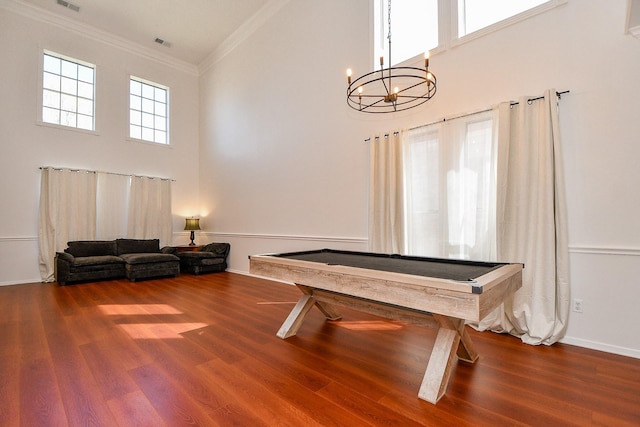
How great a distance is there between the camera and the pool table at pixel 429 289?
1.64m

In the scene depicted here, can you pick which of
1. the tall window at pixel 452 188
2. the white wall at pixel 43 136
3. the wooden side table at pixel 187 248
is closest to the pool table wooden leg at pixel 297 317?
the tall window at pixel 452 188

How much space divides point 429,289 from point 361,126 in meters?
3.11

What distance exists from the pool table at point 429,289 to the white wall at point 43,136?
218 inches

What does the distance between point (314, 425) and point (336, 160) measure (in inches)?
143

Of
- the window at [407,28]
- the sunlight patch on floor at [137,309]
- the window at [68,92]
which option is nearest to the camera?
the sunlight patch on floor at [137,309]

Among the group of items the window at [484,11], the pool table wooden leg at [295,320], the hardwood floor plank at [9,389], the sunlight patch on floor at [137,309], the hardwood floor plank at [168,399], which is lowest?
the sunlight patch on floor at [137,309]

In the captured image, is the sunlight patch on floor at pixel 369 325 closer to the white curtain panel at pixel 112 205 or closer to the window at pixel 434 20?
the window at pixel 434 20

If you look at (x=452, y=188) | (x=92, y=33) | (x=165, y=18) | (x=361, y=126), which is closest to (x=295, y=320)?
(x=452, y=188)

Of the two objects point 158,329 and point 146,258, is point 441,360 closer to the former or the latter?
point 158,329

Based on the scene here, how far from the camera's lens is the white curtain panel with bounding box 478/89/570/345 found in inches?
107

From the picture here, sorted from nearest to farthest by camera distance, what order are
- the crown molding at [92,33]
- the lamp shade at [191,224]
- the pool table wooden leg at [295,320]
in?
1. the pool table wooden leg at [295,320]
2. the crown molding at [92,33]
3. the lamp shade at [191,224]

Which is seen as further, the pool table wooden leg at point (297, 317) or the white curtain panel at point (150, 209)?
the white curtain panel at point (150, 209)

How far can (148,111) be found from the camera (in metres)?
7.22

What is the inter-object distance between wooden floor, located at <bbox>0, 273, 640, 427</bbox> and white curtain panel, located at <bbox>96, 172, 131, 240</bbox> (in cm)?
302
